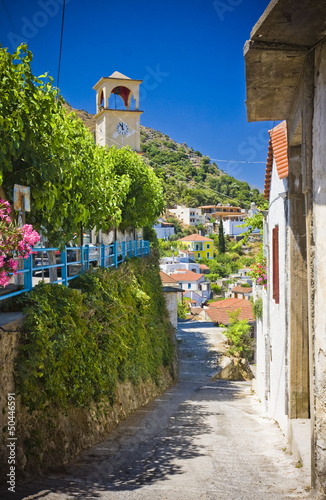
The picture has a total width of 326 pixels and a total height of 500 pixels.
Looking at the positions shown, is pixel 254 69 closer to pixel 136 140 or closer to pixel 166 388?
pixel 166 388

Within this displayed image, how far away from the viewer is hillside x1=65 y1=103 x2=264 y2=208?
131 metres

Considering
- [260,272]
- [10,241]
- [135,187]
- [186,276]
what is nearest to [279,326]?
[260,272]

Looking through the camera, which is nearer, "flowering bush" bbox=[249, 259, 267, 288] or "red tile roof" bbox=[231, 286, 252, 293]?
"flowering bush" bbox=[249, 259, 267, 288]

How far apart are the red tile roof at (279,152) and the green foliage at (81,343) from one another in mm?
4089

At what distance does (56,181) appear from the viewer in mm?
7973

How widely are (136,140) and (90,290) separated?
65.8 ft

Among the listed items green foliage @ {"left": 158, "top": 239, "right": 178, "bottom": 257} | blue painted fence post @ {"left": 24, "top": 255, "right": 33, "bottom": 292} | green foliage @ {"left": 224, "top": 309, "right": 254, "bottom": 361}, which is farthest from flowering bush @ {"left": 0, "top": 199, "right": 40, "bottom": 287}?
green foliage @ {"left": 158, "top": 239, "right": 178, "bottom": 257}

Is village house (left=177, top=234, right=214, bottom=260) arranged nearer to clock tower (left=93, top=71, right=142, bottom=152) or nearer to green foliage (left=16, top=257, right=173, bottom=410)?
clock tower (left=93, top=71, right=142, bottom=152)

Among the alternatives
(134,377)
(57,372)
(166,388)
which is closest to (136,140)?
(166,388)

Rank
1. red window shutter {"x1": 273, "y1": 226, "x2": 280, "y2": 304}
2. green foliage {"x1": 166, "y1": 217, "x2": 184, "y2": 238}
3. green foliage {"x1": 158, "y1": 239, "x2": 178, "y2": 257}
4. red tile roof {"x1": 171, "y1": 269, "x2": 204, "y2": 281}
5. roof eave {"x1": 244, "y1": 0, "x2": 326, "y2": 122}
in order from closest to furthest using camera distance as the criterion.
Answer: roof eave {"x1": 244, "y1": 0, "x2": 326, "y2": 122} → red window shutter {"x1": 273, "y1": 226, "x2": 280, "y2": 304} → red tile roof {"x1": 171, "y1": 269, "x2": 204, "y2": 281} → green foliage {"x1": 158, "y1": 239, "x2": 178, "y2": 257} → green foliage {"x1": 166, "y1": 217, "x2": 184, "y2": 238}

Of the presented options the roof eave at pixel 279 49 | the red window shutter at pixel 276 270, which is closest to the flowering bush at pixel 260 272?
the red window shutter at pixel 276 270

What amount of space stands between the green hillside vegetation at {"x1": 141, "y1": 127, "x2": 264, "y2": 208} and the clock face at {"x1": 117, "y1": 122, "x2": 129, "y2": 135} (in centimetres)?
8990

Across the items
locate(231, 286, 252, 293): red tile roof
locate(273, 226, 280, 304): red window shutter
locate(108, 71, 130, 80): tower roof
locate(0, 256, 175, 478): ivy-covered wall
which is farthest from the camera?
locate(231, 286, 252, 293): red tile roof

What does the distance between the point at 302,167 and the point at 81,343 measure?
4.60m
